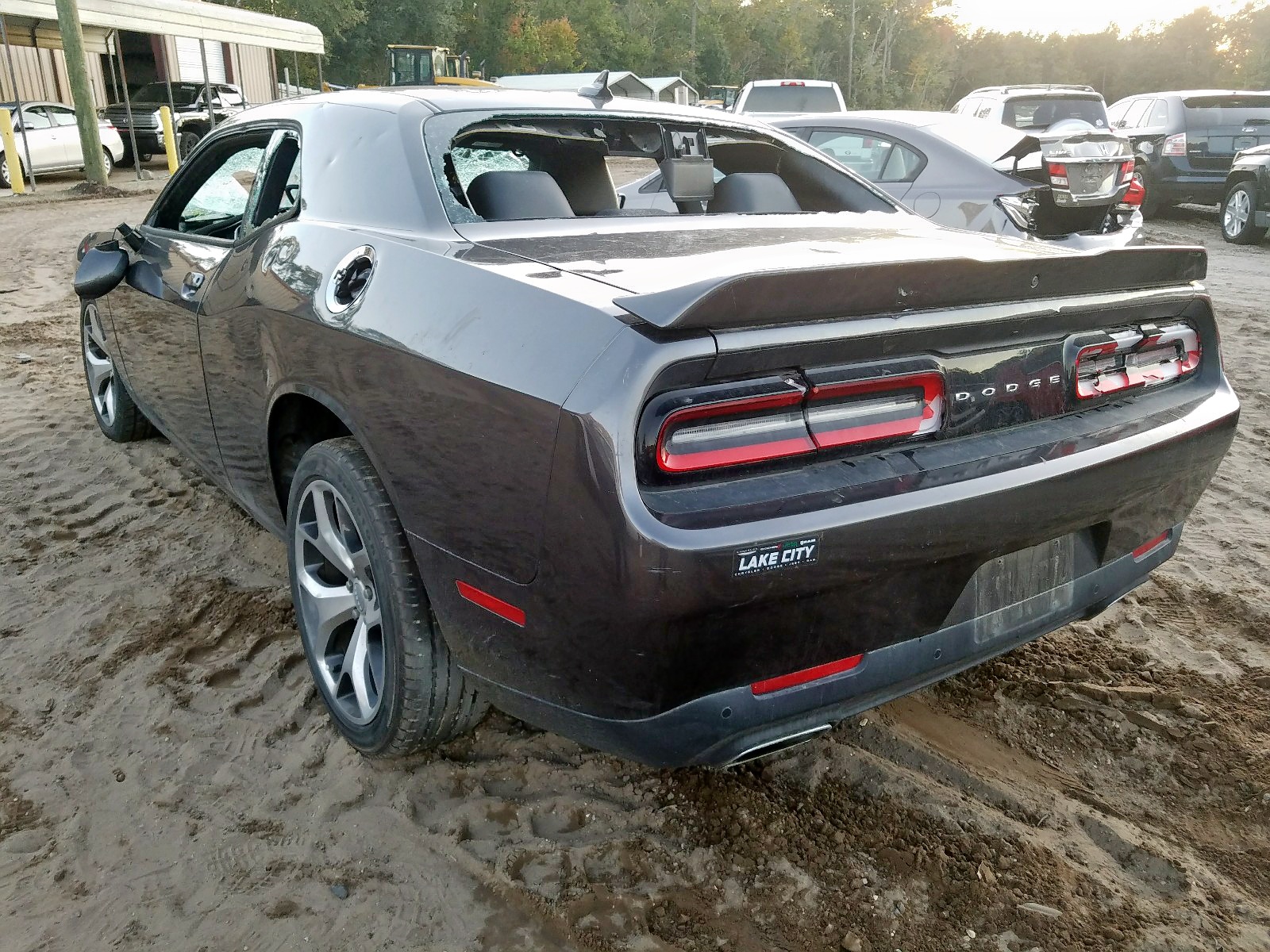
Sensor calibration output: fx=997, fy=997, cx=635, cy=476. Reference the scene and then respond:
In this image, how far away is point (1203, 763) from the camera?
96.6 inches

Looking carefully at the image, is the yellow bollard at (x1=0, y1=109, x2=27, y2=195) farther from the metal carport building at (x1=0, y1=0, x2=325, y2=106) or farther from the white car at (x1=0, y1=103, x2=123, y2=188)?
the metal carport building at (x1=0, y1=0, x2=325, y2=106)

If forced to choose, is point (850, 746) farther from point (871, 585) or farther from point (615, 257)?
point (615, 257)

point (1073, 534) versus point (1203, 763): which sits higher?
point (1073, 534)

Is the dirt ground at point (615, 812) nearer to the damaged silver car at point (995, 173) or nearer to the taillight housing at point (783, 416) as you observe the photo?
the taillight housing at point (783, 416)

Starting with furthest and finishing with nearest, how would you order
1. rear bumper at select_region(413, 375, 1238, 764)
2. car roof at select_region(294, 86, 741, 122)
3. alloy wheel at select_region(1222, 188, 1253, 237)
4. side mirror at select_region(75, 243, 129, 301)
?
1. alloy wheel at select_region(1222, 188, 1253, 237)
2. side mirror at select_region(75, 243, 129, 301)
3. car roof at select_region(294, 86, 741, 122)
4. rear bumper at select_region(413, 375, 1238, 764)

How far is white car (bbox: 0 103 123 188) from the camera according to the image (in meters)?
16.6

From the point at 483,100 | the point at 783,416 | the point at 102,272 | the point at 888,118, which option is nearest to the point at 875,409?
the point at 783,416

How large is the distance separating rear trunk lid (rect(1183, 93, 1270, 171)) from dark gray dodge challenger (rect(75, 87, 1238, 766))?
484 inches

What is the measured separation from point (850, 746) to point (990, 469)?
0.89 metres

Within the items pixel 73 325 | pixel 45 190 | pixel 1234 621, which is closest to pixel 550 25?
pixel 45 190

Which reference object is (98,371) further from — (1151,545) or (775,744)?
(1151,545)

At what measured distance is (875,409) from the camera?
1881 millimetres

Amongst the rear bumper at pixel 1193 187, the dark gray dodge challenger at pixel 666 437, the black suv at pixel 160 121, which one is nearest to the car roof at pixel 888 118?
the dark gray dodge challenger at pixel 666 437

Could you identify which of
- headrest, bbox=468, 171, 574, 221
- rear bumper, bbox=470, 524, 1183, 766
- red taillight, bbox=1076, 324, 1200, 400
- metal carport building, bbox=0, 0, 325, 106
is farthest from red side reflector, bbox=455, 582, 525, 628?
metal carport building, bbox=0, 0, 325, 106
